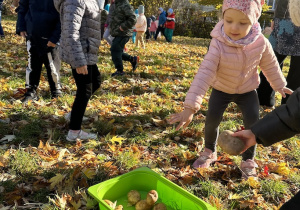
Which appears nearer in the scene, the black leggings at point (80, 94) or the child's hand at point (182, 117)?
the child's hand at point (182, 117)

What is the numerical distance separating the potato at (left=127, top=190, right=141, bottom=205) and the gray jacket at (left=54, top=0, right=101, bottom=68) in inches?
49.1

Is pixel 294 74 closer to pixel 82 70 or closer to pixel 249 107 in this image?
pixel 249 107

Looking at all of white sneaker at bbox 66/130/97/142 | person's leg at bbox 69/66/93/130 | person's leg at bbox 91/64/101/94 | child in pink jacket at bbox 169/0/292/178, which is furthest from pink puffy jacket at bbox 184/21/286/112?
white sneaker at bbox 66/130/97/142

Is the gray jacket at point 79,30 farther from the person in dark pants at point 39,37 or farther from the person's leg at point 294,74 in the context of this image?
the person's leg at point 294,74

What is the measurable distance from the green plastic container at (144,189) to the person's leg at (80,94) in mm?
1040

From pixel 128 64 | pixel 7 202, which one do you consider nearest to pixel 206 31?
pixel 128 64

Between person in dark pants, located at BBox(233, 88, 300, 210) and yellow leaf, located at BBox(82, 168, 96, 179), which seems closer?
person in dark pants, located at BBox(233, 88, 300, 210)

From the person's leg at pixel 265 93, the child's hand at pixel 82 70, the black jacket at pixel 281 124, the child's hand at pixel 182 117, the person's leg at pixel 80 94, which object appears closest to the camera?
the black jacket at pixel 281 124

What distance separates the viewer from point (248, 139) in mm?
1574

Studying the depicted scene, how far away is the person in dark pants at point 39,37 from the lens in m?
3.62

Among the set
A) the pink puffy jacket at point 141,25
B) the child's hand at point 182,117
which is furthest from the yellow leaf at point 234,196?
the pink puffy jacket at point 141,25

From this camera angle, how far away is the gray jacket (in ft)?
8.64

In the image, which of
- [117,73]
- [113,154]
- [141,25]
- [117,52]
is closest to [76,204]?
[113,154]

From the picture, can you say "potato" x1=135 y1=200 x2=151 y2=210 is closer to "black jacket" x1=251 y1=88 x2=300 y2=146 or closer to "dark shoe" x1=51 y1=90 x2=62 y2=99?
"black jacket" x1=251 y1=88 x2=300 y2=146
